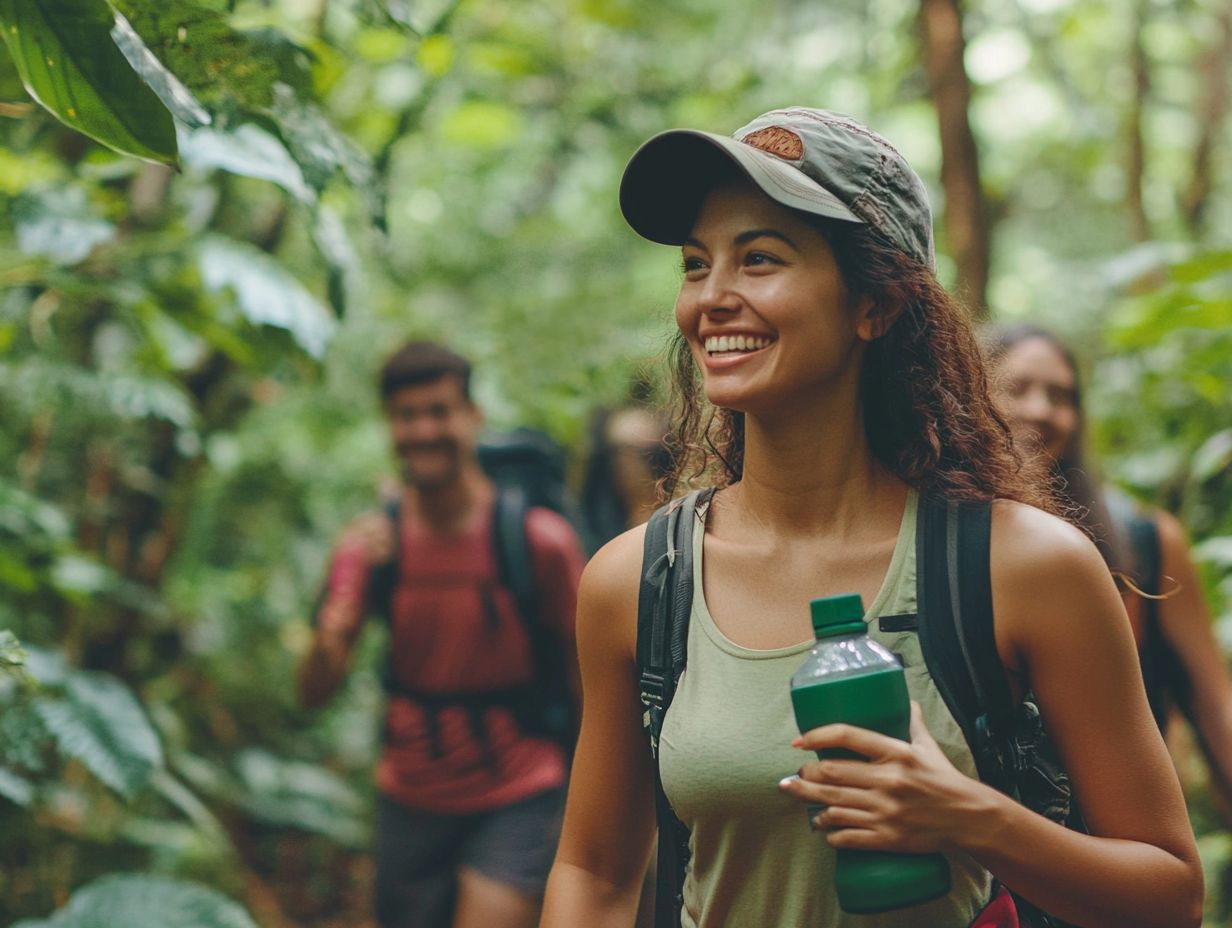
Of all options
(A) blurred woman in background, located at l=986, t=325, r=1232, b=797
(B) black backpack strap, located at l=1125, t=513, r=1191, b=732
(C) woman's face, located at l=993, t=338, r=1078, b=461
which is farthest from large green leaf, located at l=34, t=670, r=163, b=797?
(C) woman's face, located at l=993, t=338, r=1078, b=461

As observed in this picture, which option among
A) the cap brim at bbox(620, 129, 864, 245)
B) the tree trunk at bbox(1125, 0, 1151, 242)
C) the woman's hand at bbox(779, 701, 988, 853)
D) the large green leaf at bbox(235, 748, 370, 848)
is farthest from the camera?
the tree trunk at bbox(1125, 0, 1151, 242)

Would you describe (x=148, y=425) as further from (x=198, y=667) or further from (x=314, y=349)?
(x=198, y=667)

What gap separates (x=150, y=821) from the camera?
567cm

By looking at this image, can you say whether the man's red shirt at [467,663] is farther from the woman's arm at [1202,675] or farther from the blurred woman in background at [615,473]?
the woman's arm at [1202,675]

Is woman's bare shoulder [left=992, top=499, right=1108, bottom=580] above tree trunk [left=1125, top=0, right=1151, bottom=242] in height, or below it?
below

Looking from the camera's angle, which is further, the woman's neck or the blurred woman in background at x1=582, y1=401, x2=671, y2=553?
the blurred woman in background at x1=582, y1=401, x2=671, y2=553

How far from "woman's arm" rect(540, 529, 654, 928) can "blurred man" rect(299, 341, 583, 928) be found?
1.95 meters

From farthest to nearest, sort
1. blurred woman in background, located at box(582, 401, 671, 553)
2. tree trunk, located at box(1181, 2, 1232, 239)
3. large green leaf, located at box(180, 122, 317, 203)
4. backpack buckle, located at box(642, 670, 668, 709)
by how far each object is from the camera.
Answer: tree trunk, located at box(1181, 2, 1232, 239) → blurred woman in background, located at box(582, 401, 671, 553) → large green leaf, located at box(180, 122, 317, 203) → backpack buckle, located at box(642, 670, 668, 709)

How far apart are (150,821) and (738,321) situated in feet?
15.4

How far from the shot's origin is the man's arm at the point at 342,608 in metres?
4.42

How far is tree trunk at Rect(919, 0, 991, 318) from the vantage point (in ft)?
17.2

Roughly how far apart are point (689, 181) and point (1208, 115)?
7356 mm

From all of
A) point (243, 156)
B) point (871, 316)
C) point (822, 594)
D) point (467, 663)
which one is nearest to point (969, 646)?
point (822, 594)

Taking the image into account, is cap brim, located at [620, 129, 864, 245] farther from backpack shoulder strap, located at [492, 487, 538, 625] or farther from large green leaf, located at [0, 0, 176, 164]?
backpack shoulder strap, located at [492, 487, 538, 625]
